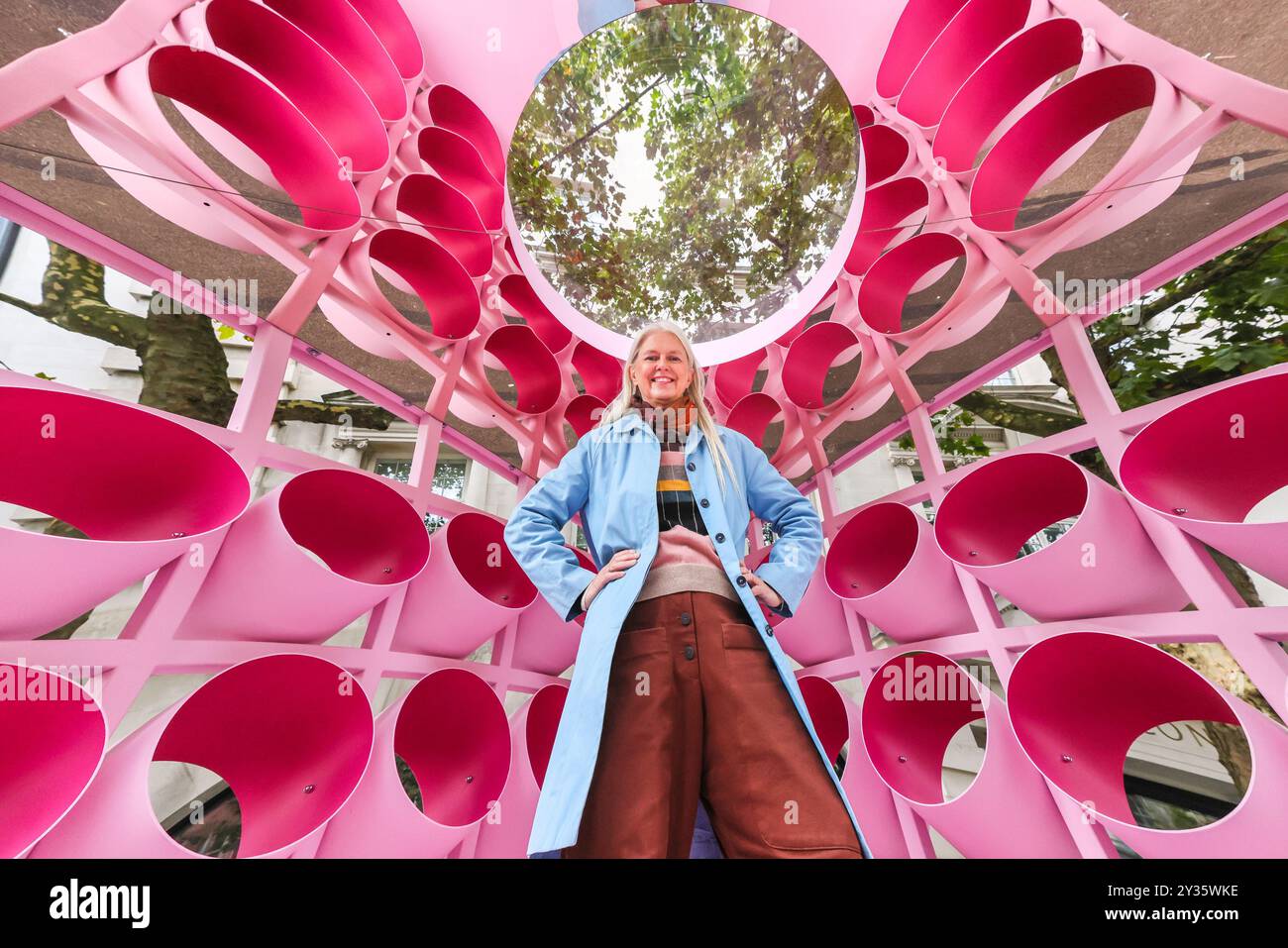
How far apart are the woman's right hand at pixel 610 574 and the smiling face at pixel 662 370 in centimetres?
61

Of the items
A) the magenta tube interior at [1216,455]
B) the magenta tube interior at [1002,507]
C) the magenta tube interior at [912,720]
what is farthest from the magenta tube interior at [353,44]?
the magenta tube interior at [912,720]

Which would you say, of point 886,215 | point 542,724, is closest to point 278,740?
point 542,724

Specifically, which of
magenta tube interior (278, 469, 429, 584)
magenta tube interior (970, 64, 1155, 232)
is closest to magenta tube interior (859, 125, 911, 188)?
magenta tube interior (970, 64, 1155, 232)

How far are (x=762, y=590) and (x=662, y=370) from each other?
0.80 m

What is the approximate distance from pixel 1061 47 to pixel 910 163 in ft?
2.15

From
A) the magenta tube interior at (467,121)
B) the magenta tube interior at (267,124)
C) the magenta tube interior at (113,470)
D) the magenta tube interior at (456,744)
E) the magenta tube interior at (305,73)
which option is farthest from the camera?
the magenta tube interior at (467,121)

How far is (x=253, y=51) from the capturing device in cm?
158

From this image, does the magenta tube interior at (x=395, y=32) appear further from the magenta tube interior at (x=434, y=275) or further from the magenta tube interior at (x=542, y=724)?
the magenta tube interior at (x=542, y=724)

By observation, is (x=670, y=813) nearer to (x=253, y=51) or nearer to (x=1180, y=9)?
(x=253, y=51)

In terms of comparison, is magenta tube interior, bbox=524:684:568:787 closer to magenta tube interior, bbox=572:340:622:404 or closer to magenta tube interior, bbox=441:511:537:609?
magenta tube interior, bbox=441:511:537:609

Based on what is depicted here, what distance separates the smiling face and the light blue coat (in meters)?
0.13

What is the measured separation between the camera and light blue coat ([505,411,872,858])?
3.71 ft

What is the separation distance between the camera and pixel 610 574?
132 centimetres

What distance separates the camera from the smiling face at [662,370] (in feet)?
5.58
